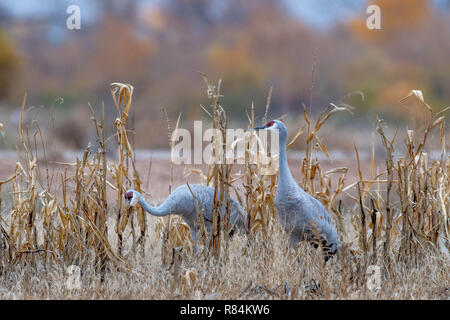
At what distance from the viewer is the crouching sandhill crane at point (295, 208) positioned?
331 centimetres

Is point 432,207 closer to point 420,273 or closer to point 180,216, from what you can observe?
point 420,273

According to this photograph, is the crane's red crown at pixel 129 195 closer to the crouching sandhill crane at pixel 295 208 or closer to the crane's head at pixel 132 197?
the crane's head at pixel 132 197

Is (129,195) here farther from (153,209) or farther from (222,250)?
(222,250)

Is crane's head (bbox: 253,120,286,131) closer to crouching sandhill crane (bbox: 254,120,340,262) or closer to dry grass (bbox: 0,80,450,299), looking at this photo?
crouching sandhill crane (bbox: 254,120,340,262)

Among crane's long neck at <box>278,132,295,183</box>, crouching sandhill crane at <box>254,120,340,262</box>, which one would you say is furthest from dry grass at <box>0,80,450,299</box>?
crane's long neck at <box>278,132,295,183</box>

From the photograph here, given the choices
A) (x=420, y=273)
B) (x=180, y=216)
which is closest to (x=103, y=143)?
(x=180, y=216)

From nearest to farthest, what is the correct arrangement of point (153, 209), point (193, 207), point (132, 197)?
point (132, 197)
point (153, 209)
point (193, 207)

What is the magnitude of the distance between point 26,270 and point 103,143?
73 cm

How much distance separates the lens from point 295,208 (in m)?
3.34

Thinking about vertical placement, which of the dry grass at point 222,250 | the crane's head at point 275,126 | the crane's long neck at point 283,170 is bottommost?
the dry grass at point 222,250

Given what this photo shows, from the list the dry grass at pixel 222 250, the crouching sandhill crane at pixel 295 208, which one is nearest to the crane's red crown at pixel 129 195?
the dry grass at pixel 222 250

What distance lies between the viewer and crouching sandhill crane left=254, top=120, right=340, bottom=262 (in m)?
3.31

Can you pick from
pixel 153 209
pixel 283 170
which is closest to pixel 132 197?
pixel 153 209

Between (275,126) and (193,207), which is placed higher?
(275,126)
